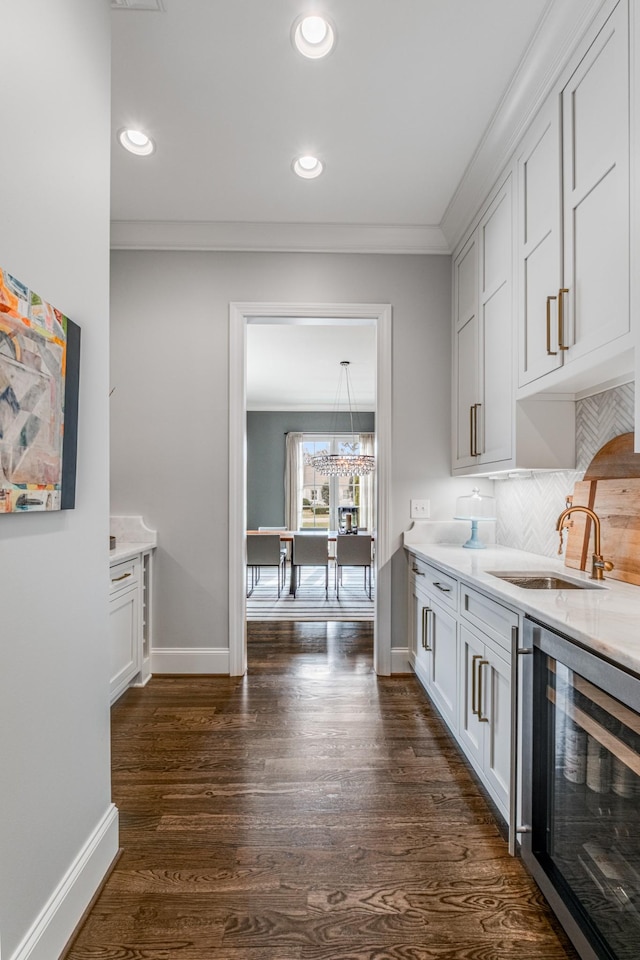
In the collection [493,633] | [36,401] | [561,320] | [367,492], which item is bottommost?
[493,633]

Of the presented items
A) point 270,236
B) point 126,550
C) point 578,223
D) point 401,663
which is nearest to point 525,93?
point 578,223

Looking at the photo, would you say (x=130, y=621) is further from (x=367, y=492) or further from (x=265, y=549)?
(x=367, y=492)

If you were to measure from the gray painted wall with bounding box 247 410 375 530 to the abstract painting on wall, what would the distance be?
24.5ft

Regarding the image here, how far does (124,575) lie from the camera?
2.70m

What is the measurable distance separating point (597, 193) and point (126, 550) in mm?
2601

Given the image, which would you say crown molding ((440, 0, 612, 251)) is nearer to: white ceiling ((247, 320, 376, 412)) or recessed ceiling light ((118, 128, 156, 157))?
white ceiling ((247, 320, 376, 412))

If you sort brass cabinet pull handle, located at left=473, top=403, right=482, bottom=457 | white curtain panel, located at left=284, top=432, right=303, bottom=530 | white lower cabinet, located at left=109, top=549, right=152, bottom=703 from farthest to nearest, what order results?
white curtain panel, located at left=284, top=432, right=303, bottom=530, brass cabinet pull handle, located at left=473, top=403, right=482, bottom=457, white lower cabinet, located at left=109, top=549, right=152, bottom=703

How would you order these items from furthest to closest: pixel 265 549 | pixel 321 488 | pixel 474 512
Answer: pixel 321 488 → pixel 265 549 → pixel 474 512

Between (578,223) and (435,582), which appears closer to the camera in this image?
(578,223)

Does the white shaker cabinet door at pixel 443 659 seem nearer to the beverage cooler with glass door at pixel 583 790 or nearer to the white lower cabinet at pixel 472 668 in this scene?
the white lower cabinet at pixel 472 668

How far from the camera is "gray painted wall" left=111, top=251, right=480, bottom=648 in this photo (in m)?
A: 3.16

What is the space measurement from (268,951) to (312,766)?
0.84 meters

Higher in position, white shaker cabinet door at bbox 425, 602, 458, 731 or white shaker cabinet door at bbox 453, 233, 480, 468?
white shaker cabinet door at bbox 453, 233, 480, 468

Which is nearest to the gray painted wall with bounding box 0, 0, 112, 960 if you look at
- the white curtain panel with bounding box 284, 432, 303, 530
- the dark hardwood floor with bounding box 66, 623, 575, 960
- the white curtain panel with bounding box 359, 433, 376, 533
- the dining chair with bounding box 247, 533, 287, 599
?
the dark hardwood floor with bounding box 66, 623, 575, 960
